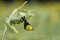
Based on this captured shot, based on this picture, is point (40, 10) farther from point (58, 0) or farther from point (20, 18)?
point (20, 18)

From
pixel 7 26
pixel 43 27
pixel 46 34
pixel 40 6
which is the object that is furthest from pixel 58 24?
pixel 7 26

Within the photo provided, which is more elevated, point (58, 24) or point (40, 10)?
point (40, 10)

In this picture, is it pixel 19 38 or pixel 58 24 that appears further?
pixel 58 24

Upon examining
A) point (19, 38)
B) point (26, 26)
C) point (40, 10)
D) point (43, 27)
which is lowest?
point (26, 26)

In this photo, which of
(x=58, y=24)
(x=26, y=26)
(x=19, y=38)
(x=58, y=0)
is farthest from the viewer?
(x=58, y=0)

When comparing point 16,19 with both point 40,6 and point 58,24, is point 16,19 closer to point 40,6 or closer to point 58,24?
point 58,24

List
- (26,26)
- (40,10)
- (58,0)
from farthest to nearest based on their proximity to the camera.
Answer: (58,0) < (40,10) < (26,26)
